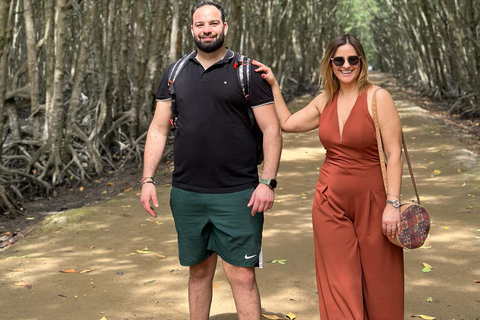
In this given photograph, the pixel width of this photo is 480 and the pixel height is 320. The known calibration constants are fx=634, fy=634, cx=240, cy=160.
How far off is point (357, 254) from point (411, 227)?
0.95 ft

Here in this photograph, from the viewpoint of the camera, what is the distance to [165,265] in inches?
209

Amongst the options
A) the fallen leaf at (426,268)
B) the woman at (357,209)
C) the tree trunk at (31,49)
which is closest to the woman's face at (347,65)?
the woman at (357,209)

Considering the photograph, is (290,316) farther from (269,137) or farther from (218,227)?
(269,137)

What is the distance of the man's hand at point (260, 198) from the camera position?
3.06m

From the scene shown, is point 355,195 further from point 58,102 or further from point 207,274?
point 58,102

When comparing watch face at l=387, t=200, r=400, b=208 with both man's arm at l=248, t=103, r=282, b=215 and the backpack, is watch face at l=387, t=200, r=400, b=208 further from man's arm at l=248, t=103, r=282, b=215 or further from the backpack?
the backpack

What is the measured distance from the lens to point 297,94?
2641 cm

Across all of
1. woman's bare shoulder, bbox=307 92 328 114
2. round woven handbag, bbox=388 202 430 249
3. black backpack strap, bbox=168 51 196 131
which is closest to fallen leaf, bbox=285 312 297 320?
round woven handbag, bbox=388 202 430 249

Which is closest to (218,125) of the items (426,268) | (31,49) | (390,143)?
(390,143)

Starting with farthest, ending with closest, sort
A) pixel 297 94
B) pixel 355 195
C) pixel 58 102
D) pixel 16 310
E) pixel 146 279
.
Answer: pixel 297 94 < pixel 58 102 < pixel 146 279 < pixel 16 310 < pixel 355 195

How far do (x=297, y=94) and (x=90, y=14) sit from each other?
17.1 meters

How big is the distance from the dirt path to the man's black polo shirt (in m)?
1.26

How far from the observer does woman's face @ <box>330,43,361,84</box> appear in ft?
10.0

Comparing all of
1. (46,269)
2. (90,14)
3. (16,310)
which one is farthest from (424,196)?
(90,14)
